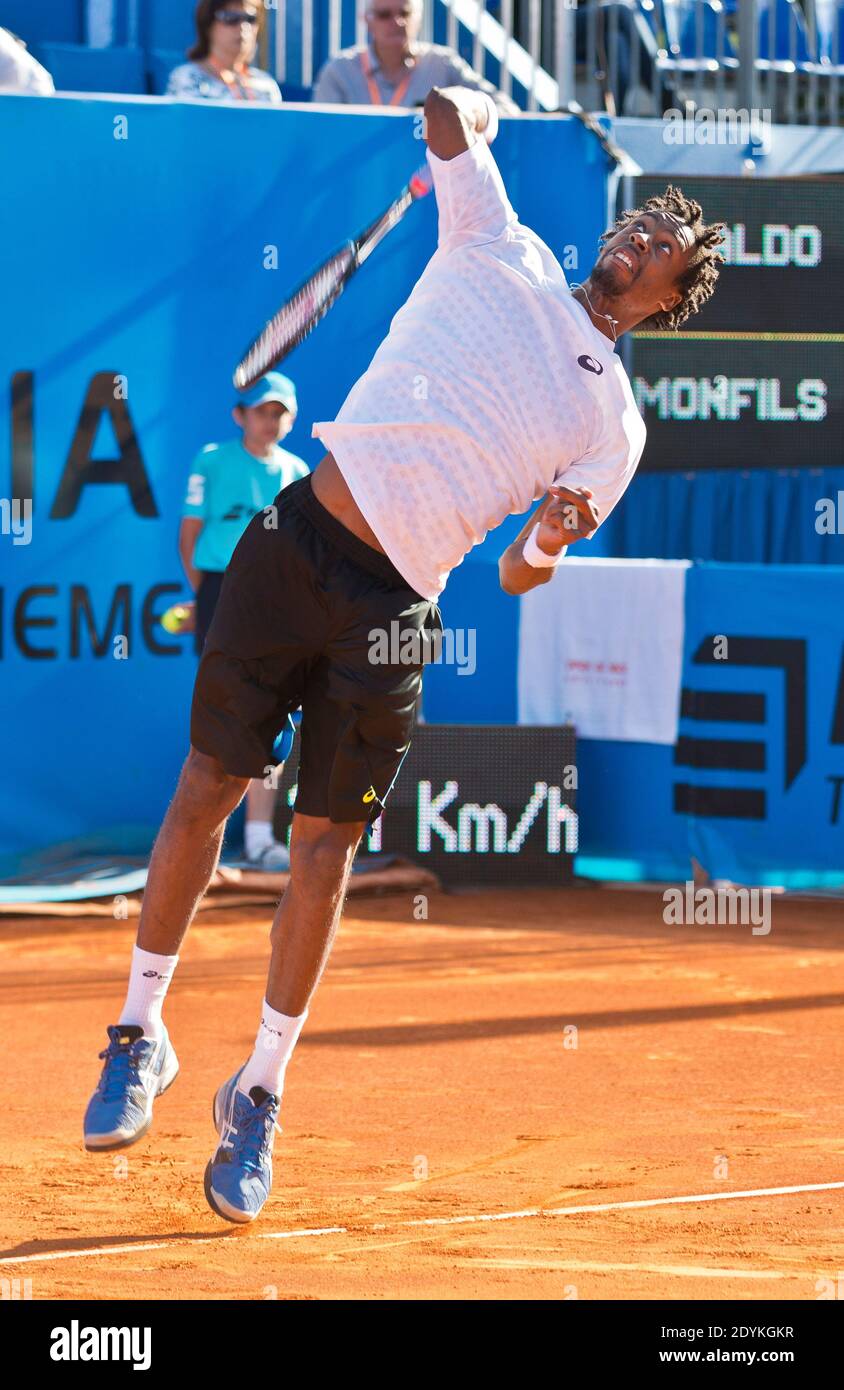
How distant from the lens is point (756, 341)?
30.6 feet

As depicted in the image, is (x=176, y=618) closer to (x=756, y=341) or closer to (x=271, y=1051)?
(x=756, y=341)

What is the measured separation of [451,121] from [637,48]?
339 inches

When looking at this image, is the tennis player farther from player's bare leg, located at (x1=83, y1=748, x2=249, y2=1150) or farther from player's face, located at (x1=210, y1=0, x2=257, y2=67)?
player's face, located at (x1=210, y1=0, x2=257, y2=67)

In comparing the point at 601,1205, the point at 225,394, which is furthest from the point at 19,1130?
the point at 225,394

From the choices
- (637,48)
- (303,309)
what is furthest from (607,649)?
(637,48)

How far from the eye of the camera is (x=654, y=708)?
30.3 ft

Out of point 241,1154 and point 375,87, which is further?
point 375,87

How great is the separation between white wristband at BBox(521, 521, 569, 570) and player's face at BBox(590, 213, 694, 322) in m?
0.55

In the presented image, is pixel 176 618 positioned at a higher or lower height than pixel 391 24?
lower

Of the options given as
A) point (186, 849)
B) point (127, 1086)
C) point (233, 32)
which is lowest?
point (127, 1086)

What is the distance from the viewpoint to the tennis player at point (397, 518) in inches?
156

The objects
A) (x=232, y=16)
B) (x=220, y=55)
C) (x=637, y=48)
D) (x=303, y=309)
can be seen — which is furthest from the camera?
(x=637, y=48)

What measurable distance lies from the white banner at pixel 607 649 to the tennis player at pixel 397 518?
5058 millimetres

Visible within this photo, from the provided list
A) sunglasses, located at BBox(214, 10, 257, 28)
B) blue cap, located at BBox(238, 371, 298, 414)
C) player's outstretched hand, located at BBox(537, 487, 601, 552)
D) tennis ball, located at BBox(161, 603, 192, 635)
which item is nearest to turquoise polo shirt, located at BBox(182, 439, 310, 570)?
blue cap, located at BBox(238, 371, 298, 414)
